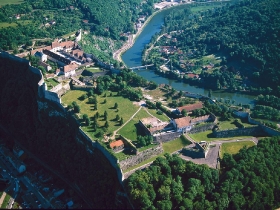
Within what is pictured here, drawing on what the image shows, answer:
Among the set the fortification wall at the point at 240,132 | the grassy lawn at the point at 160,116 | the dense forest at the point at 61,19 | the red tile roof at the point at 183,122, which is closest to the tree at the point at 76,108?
the grassy lawn at the point at 160,116

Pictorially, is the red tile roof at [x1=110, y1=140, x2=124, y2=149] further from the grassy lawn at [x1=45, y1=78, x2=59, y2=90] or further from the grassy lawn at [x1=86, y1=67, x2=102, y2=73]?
the grassy lawn at [x1=86, y1=67, x2=102, y2=73]

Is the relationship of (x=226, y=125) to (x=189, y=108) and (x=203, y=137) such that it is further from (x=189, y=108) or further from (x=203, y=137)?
(x=189, y=108)

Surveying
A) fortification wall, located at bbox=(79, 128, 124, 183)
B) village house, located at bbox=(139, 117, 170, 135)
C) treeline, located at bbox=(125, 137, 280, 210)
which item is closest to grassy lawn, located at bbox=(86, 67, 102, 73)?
village house, located at bbox=(139, 117, 170, 135)

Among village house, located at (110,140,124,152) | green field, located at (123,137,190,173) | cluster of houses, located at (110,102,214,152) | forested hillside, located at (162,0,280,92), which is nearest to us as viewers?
village house, located at (110,140,124,152)

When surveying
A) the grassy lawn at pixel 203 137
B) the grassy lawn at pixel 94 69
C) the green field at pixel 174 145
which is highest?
the grassy lawn at pixel 94 69

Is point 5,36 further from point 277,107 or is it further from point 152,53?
point 277,107

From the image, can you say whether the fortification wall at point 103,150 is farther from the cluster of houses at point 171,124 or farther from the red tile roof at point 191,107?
the red tile roof at point 191,107
